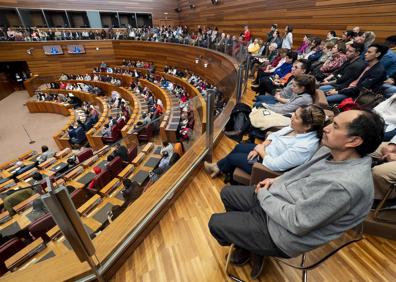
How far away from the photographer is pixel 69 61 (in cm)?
941

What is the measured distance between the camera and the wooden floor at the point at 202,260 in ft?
3.39

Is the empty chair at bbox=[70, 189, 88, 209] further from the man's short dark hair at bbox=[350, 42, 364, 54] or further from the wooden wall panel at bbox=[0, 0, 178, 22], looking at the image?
the wooden wall panel at bbox=[0, 0, 178, 22]

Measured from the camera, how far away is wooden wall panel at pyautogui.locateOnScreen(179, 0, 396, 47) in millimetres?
3443

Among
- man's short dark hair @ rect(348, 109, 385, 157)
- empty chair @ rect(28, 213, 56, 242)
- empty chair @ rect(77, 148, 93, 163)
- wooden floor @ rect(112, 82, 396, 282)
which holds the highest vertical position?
man's short dark hair @ rect(348, 109, 385, 157)

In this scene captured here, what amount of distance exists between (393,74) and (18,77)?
42.9 feet

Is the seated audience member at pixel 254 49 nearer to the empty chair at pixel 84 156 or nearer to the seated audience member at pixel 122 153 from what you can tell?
the seated audience member at pixel 122 153

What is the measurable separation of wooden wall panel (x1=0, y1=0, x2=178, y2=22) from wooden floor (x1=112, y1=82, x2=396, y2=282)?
1192 centimetres

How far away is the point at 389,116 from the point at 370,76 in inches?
32.4

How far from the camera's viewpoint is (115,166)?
2734mm

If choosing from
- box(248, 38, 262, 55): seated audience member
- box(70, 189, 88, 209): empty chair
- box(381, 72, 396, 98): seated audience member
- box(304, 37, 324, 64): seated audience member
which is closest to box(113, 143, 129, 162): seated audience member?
box(70, 189, 88, 209): empty chair

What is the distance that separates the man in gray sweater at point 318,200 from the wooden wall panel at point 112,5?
40.3ft

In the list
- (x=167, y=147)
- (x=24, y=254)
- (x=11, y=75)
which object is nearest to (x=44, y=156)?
(x=24, y=254)

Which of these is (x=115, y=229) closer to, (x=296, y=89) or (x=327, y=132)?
(x=327, y=132)

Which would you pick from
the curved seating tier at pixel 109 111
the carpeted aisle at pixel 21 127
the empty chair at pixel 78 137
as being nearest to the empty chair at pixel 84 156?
the curved seating tier at pixel 109 111
